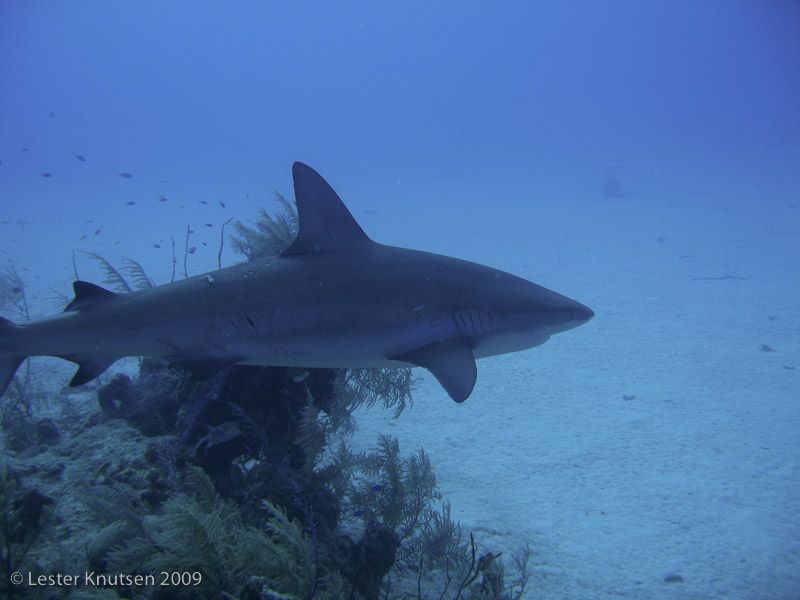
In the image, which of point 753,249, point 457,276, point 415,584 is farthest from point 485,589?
point 753,249

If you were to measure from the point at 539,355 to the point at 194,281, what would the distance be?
28.0 ft

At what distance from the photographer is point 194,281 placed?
3.05m

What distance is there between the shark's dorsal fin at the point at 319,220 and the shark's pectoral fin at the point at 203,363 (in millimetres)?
927

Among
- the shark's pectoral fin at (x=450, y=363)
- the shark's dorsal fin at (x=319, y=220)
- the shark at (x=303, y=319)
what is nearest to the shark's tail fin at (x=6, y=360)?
the shark at (x=303, y=319)

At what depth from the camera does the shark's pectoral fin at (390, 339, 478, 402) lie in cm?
291

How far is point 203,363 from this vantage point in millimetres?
2965

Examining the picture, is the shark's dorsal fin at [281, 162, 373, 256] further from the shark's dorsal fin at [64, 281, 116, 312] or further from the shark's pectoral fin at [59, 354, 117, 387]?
the shark's pectoral fin at [59, 354, 117, 387]

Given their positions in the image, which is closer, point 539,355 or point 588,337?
point 539,355

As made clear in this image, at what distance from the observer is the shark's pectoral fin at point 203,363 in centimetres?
292

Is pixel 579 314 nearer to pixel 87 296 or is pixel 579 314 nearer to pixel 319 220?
pixel 319 220

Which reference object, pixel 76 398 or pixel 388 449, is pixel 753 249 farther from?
pixel 76 398

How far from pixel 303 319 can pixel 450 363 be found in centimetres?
114

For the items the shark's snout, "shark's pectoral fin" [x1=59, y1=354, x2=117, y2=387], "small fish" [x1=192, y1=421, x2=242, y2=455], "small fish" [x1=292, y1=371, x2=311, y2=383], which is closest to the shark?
"shark's pectoral fin" [x1=59, y1=354, x2=117, y2=387]

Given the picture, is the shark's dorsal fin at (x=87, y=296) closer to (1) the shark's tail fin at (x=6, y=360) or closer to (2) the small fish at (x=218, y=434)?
(1) the shark's tail fin at (x=6, y=360)
